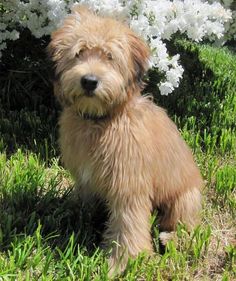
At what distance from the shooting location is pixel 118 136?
3.29m

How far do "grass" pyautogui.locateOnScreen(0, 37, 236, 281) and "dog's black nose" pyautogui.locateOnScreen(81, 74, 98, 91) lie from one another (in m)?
0.91

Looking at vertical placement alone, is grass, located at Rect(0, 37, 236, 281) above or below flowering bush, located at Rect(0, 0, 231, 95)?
below

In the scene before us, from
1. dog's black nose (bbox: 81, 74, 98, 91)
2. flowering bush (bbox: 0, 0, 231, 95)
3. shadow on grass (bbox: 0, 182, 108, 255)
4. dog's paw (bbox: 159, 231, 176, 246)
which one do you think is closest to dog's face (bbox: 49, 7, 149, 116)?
dog's black nose (bbox: 81, 74, 98, 91)

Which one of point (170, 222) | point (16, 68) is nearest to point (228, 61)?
point (16, 68)

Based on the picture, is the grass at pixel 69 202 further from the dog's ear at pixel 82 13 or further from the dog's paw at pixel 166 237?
the dog's ear at pixel 82 13

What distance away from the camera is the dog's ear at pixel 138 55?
3.19 meters

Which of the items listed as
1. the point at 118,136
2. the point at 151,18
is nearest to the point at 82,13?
the point at 118,136

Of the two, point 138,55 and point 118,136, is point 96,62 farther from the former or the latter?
point 118,136

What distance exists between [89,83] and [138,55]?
1.26ft

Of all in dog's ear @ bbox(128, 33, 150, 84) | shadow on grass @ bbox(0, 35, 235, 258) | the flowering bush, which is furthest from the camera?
the flowering bush

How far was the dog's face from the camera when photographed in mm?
3016

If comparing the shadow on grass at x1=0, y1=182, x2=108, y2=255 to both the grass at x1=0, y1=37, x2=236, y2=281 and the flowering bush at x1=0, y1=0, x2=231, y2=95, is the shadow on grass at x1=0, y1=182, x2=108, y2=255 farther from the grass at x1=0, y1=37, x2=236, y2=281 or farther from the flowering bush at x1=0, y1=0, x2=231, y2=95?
the flowering bush at x1=0, y1=0, x2=231, y2=95

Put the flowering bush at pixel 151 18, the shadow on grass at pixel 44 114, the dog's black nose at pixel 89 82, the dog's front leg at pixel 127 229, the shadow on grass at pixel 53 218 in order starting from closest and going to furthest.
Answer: the dog's black nose at pixel 89 82 < the dog's front leg at pixel 127 229 < the shadow on grass at pixel 53 218 < the shadow on grass at pixel 44 114 < the flowering bush at pixel 151 18

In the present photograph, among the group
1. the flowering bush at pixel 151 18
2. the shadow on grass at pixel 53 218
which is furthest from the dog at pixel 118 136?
the flowering bush at pixel 151 18
